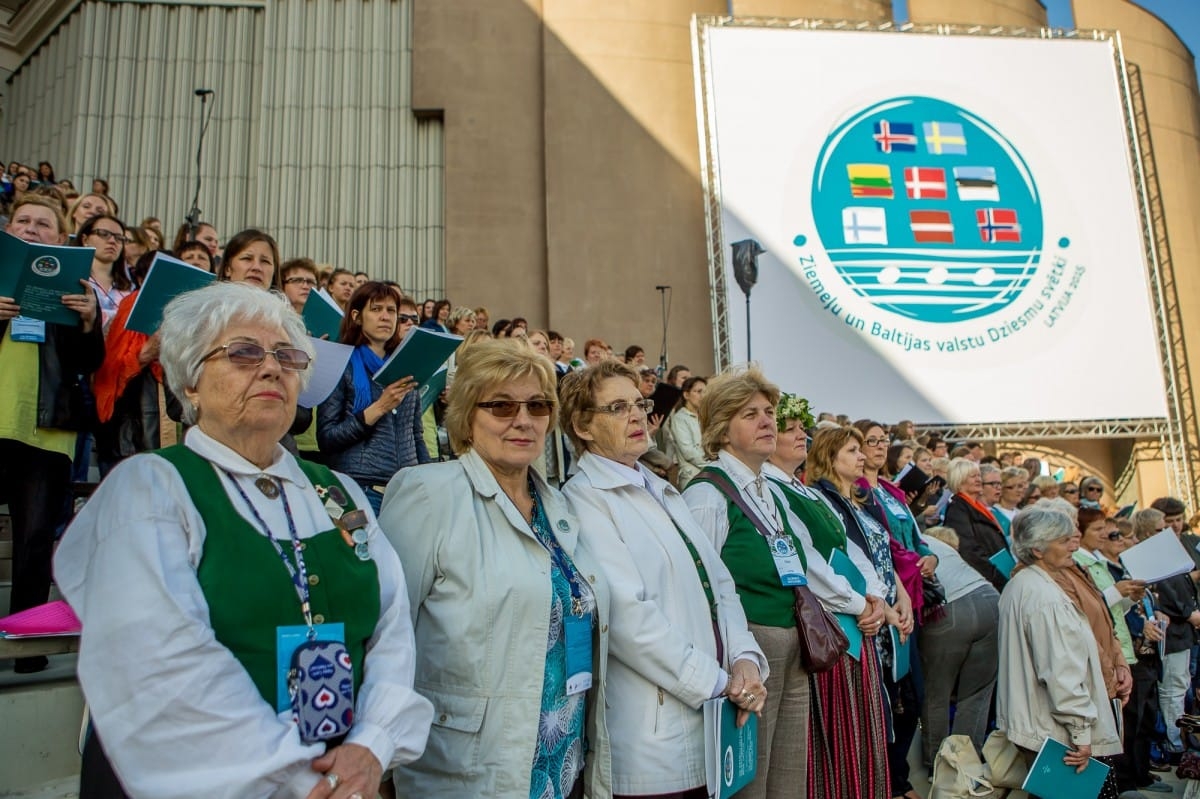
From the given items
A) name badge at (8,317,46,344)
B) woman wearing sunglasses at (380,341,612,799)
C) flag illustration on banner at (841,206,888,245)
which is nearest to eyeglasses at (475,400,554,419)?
woman wearing sunglasses at (380,341,612,799)

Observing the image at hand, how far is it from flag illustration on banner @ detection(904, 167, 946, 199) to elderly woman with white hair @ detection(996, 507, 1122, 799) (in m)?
8.97

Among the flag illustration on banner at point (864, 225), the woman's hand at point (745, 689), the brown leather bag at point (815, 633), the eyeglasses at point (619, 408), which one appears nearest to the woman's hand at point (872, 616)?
the brown leather bag at point (815, 633)

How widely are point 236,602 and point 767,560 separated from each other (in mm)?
1840

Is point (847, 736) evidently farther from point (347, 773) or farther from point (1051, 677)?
point (347, 773)

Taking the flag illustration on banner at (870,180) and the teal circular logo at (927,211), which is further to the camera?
the flag illustration on banner at (870,180)

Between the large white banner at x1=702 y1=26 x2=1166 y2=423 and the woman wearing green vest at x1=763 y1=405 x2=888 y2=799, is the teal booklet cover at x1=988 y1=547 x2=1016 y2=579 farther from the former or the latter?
the large white banner at x1=702 y1=26 x2=1166 y2=423

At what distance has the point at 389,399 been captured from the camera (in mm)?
3186

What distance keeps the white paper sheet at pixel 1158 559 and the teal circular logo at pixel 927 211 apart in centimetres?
710

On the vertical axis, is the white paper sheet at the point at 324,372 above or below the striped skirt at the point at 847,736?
above

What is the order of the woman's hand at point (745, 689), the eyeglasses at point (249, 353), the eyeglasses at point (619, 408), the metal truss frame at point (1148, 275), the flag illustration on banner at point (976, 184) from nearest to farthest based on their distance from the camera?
the eyeglasses at point (249, 353) < the woman's hand at point (745, 689) < the eyeglasses at point (619, 408) < the metal truss frame at point (1148, 275) < the flag illustration on banner at point (976, 184)

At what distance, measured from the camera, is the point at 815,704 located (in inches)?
123

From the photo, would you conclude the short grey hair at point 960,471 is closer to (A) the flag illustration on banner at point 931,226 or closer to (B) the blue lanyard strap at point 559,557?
(B) the blue lanyard strap at point 559,557

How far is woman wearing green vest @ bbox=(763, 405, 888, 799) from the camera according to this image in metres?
3.10

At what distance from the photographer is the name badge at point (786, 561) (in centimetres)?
294
